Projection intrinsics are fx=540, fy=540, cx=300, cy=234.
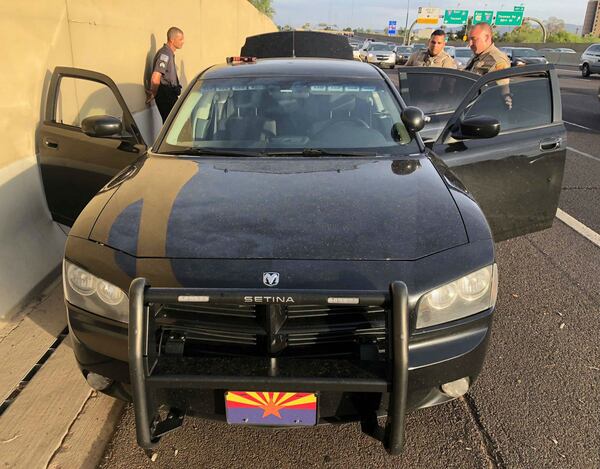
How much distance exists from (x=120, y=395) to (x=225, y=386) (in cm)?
64

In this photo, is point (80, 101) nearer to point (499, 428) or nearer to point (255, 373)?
Result: point (255, 373)

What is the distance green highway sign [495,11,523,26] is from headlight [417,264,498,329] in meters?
67.7

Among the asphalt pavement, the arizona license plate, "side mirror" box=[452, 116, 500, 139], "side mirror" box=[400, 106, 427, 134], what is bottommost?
the asphalt pavement

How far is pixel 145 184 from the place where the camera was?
9.33ft

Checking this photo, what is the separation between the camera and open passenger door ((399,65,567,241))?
3926 mm

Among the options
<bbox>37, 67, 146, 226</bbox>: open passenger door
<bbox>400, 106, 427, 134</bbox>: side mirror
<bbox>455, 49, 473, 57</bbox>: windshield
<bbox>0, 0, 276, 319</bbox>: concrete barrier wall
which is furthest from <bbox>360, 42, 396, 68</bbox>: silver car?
<bbox>400, 106, 427, 134</bbox>: side mirror

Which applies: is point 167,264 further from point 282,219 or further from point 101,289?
point 282,219

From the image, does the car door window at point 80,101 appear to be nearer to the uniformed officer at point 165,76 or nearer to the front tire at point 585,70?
the uniformed officer at point 165,76

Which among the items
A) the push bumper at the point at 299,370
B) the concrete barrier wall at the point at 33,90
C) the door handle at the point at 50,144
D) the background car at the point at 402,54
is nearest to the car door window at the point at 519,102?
the push bumper at the point at 299,370

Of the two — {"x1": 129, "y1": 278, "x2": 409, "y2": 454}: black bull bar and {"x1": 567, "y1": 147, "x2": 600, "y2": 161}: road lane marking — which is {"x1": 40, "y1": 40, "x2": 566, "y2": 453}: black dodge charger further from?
{"x1": 567, "y1": 147, "x2": 600, "y2": 161}: road lane marking

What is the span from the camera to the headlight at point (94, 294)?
7.20ft

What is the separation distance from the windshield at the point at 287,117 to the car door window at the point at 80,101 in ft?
5.96

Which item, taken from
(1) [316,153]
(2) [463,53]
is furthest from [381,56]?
(1) [316,153]

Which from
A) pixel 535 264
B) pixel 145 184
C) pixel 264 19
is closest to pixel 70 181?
pixel 145 184
